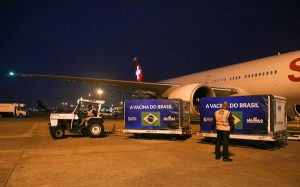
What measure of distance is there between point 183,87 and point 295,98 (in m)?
5.30

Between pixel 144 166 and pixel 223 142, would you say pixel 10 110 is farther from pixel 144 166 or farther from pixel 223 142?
pixel 223 142

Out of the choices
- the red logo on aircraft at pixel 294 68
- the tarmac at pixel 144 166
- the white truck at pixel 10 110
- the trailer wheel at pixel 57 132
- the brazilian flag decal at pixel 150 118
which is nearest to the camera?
the tarmac at pixel 144 166

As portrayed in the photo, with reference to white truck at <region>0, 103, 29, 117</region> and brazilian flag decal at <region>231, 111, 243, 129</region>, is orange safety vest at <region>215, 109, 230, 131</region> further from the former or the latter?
white truck at <region>0, 103, 29, 117</region>

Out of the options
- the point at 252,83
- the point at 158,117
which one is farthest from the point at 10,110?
the point at 252,83

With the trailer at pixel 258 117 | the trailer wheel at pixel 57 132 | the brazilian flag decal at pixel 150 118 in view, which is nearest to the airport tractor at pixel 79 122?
the trailer wheel at pixel 57 132

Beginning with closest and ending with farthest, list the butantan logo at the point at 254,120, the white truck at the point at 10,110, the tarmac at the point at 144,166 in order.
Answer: the tarmac at the point at 144,166 < the butantan logo at the point at 254,120 < the white truck at the point at 10,110

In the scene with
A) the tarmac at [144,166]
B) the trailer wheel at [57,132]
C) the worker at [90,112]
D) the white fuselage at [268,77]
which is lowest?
the tarmac at [144,166]

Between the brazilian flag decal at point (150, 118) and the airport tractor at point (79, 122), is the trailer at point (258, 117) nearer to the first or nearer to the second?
the brazilian flag decal at point (150, 118)

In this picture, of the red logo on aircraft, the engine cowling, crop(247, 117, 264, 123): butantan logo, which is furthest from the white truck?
crop(247, 117, 264, 123): butantan logo

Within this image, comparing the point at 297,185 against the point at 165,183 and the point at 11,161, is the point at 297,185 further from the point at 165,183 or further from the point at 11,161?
the point at 11,161

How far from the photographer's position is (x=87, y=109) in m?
13.1

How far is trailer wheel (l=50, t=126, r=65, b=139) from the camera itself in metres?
12.0

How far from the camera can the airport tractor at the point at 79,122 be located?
1230 centimetres

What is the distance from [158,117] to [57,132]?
4132mm
